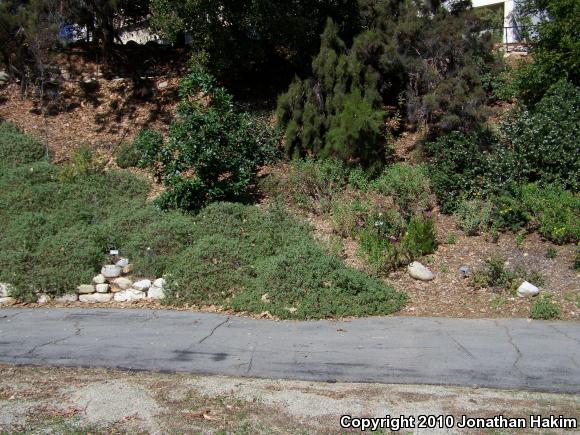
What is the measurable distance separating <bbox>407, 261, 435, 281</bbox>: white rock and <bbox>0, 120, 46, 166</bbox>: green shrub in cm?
883

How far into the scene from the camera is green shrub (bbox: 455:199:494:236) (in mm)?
9352

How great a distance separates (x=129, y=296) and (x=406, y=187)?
4905 mm

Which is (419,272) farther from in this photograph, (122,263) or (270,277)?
(122,263)

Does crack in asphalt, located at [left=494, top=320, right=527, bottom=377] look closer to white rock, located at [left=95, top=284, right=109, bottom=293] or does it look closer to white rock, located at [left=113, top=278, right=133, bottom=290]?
white rock, located at [left=113, top=278, right=133, bottom=290]

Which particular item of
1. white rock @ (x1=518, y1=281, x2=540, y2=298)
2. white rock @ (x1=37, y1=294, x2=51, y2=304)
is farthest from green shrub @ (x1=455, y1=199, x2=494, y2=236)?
white rock @ (x1=37, y1=294, x2=51, y2=304)

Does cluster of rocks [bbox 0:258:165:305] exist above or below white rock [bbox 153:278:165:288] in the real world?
below

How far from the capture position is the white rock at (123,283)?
8.82 meters

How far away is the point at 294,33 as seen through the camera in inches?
524

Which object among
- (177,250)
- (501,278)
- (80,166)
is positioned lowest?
(501,278)

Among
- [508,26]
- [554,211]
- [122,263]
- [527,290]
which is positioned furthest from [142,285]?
[508,26]

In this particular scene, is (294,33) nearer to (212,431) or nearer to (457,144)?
(457,144)

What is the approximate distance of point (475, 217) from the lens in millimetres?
9445

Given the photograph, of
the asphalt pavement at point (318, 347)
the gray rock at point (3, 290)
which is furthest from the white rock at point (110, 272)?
the gray rock at point (3, 290)

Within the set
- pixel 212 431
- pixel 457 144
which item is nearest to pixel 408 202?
pixel 457 144
